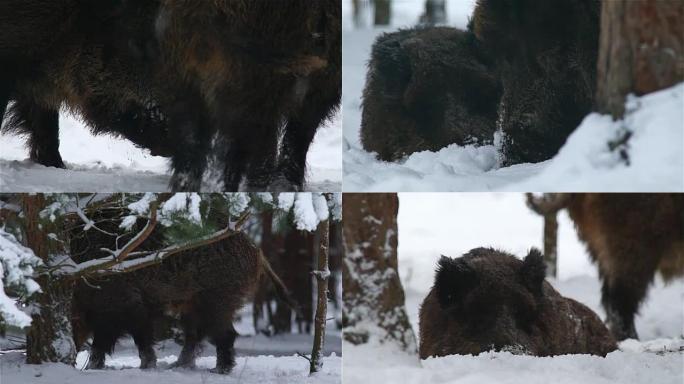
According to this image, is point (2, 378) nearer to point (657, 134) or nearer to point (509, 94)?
point (509, 94)

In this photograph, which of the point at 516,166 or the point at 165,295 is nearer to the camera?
the point at 516,166

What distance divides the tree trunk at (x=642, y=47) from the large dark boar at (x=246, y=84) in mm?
1002

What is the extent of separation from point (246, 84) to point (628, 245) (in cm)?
180

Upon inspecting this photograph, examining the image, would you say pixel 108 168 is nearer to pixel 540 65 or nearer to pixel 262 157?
pixel 262 157

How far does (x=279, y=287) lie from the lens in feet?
11.4

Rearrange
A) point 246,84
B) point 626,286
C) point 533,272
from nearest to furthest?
point 246,84, point 533,272, point 626,286

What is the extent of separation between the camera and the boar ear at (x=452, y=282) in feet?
10.8

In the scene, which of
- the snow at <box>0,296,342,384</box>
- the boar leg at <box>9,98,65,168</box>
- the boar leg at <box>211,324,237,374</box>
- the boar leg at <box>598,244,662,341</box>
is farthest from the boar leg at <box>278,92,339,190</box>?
the boar leg at <box>598,244,662,341</box>

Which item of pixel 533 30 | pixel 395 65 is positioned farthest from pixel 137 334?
pixel 533 30

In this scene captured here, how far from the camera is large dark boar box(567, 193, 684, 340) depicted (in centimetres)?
339

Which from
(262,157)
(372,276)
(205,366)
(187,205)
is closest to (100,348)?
(205,366)

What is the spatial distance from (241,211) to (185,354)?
24.3 inches

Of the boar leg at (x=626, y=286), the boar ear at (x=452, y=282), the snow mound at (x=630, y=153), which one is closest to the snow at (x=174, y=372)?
the boar ear at (x=452, y=282)

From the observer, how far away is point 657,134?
9.75 feet
